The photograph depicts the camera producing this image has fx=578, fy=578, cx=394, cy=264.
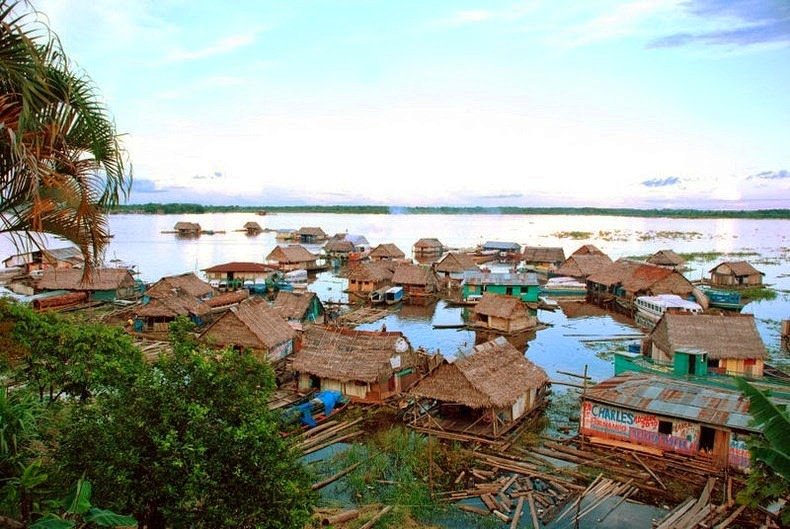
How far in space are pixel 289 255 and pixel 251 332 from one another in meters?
30.4

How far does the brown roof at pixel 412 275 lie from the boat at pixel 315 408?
22725 millimetres

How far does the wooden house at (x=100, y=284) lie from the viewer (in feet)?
114

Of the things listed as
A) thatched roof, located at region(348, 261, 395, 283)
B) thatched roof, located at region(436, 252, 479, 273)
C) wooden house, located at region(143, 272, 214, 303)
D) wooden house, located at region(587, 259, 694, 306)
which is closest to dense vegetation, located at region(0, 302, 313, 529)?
wooden house, located at region(143, 272, 214, 303)

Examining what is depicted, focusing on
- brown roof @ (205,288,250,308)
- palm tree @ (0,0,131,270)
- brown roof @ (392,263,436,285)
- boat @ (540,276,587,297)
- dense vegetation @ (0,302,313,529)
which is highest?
palm tree @ (0,0,131,270)

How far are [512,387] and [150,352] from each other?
1465 cm

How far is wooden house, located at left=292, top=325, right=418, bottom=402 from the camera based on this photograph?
60.7ft

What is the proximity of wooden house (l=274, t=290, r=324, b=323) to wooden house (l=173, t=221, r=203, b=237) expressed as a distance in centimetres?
7504

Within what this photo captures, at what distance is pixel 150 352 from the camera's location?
23.2 meters

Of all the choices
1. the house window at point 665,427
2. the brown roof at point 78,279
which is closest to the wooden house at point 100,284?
the brown roof at point 78,279

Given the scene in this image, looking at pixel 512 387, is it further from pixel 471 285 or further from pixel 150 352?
pixel 471 285

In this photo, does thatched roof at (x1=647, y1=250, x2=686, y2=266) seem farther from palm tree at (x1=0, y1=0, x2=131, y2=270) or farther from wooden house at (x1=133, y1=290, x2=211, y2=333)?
palm tree at (x1=0, y1=0, x2=131, y2=270)

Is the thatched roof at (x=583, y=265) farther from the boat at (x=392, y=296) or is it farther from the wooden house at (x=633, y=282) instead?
the boat at (x=392, y=296)

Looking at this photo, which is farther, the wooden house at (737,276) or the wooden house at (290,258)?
the wooden house at (290,258)

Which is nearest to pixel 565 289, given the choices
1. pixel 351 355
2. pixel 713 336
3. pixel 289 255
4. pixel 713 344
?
pixel 713 336
